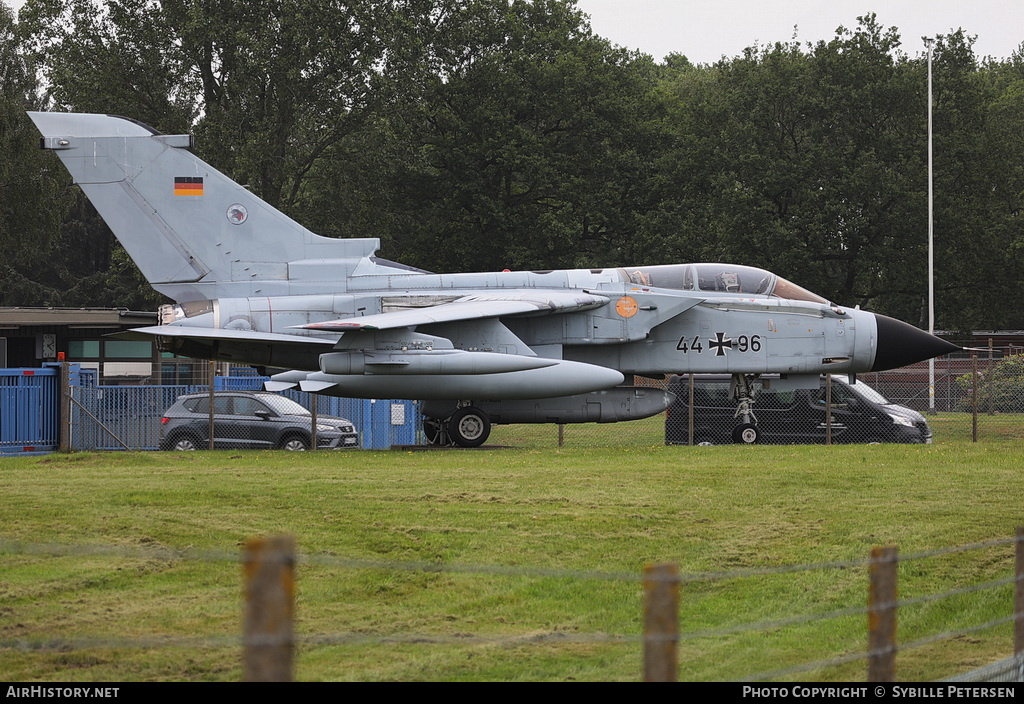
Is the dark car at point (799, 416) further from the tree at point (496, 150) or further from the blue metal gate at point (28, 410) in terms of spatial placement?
the tree at point (496, 150)

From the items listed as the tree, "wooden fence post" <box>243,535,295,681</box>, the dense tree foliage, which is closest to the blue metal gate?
"wooden fence post" <box>243,535,295,681</box>

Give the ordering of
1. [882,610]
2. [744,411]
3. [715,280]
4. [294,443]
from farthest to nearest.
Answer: [294,443] < [744,411] < [715,280] < [882,610]

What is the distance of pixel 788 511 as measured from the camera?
1416 centimetres

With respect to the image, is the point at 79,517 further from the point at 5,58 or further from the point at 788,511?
the point at 5,58

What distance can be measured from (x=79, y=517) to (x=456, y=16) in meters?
45.5

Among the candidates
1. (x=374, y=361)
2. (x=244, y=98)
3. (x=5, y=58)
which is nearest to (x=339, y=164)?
(x=244, y=98)

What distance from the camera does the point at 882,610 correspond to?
6.10 m

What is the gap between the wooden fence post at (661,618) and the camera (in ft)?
16.0

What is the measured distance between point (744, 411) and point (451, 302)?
627 cm

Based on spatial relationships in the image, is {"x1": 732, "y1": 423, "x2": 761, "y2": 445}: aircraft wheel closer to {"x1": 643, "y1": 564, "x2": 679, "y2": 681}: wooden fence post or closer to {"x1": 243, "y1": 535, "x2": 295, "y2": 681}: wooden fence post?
{"x1": 643, "y1": 564, "x2": 679, "y2": 681}: wooden fence post

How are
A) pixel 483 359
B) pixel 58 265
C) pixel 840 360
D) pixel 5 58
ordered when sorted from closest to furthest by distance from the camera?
1. pixel 483 359
2. pixel 840 360
3. pixel 5 58
4. pixel 58 265

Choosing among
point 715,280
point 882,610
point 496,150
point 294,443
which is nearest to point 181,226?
point 294,443

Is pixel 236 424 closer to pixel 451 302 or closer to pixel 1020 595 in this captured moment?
pixel 451 302

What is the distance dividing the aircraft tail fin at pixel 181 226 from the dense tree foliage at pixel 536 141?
27105mm
